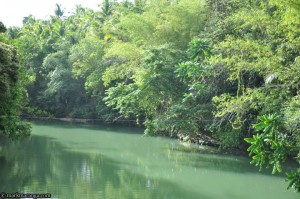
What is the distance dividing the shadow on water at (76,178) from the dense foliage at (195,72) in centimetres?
250

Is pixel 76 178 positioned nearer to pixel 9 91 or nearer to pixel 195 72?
pixel 9 91

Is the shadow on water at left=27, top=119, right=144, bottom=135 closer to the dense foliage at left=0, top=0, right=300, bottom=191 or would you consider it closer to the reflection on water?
the dense foliage at left=0, top=0, right=300, bottom=191

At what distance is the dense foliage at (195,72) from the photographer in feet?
27.5

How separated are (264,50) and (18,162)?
23.7 ft

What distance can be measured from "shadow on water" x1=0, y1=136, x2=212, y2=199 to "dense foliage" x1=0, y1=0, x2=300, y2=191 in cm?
250

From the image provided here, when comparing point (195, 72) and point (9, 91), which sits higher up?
point (195, 72)

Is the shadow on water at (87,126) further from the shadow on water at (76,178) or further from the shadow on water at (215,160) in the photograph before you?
the shadow on water at (76,178)

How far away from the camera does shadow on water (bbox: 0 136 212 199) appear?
314 inches

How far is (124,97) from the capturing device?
14.2m

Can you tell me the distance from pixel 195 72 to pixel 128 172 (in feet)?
10.4

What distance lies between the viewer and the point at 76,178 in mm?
9195

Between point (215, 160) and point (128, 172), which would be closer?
point (128, 172)

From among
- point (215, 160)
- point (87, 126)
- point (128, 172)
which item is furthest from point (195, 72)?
point (87, 126)

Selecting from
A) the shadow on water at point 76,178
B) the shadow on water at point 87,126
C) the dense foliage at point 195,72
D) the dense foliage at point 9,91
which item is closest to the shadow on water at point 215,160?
the dense foliage at point 195,72
